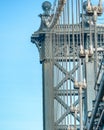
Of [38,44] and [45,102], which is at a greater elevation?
[38,44]

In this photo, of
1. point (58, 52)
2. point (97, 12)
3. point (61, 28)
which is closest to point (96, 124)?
point (97, 12)

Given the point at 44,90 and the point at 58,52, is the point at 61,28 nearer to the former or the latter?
the point at 58,52

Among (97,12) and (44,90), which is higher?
(97,12)

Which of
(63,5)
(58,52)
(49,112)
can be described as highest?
(63,5)

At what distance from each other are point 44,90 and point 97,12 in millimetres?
42720

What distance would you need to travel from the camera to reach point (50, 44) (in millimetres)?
75000

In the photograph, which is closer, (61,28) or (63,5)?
(63,5)

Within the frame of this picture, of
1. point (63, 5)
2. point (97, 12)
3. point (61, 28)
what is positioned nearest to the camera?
point (97, 12)

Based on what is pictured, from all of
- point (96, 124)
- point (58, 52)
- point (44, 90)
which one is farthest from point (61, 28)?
point (96, 124)

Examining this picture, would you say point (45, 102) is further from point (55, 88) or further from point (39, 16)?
point (39, 16)

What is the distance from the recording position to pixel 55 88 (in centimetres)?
7575

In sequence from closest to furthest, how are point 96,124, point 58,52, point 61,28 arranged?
point 96,124, point 61,28, point 58,52

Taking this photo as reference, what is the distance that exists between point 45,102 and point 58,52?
16.4 ft

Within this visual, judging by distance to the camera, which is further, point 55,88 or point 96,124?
point 55,88
